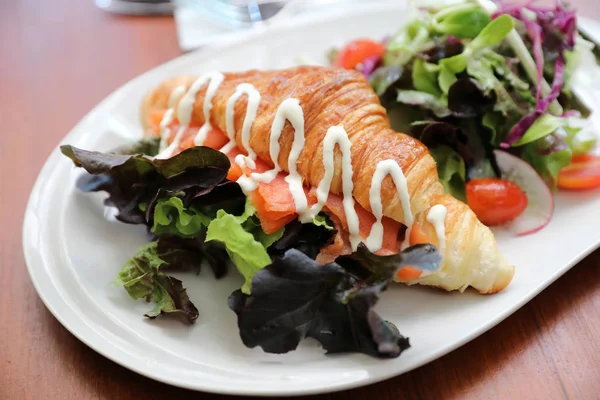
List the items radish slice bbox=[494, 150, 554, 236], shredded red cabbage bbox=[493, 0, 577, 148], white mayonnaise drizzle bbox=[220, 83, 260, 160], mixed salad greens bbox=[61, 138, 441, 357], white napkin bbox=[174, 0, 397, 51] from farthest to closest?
white napkin bbox=[174, 0, 397, 51] → shredded red cabbage bbox=[493, 0, 577, 148] → radish slice bbox=[494, 150, 554, 236] → white mayonnaise drizzle bbox=[220, 83, 260, 160] → mixed salad greens bbox=[61, 138, 441, 357]

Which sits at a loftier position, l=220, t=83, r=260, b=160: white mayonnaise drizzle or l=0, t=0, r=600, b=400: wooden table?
l=220, t=83, r=260, b=160: white mayonnaise drizzle

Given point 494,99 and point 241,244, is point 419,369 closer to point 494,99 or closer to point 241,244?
point 241,244

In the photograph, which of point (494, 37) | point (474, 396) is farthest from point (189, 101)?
point (474, 396)

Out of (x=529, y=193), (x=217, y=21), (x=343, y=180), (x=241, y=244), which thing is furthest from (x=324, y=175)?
(x=217, y=21)

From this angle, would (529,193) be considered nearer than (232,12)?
Yes

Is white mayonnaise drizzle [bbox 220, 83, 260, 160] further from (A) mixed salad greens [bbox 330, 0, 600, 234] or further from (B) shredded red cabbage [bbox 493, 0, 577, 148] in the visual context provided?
(B) shredded red cabbage [bbox 493, 0, 577, 148]

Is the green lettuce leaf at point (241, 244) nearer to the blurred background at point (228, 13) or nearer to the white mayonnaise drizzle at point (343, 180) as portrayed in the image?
the white mayonnaise drizzle at point (343, 180)

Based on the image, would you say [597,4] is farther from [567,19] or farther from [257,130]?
[257,130]

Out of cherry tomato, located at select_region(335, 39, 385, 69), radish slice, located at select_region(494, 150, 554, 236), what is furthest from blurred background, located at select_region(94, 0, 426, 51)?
radish slice, located at select_region(494, 150, 554, 236)
